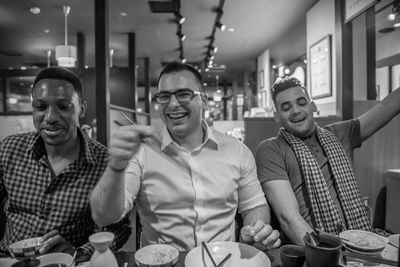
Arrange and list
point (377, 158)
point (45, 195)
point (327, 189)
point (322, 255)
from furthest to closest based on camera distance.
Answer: point (377, 158), point (327, 189), point (45, 195), point (322, 255)

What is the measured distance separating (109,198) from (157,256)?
329 mm

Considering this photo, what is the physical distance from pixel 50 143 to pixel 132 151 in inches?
31.5

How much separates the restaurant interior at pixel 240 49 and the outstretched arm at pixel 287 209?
822 mm

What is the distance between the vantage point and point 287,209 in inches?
68.4

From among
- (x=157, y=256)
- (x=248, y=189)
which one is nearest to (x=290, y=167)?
(x=248, y=189)

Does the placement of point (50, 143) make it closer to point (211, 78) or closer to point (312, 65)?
point (312, 65)

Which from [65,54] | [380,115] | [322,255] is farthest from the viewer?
[65,54]

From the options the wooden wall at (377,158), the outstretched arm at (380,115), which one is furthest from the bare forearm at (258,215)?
the wooden wall at (377,158)

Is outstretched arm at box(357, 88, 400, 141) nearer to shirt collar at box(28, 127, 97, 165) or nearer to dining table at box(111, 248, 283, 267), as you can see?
dining table at box(111, 248, 283, 267)

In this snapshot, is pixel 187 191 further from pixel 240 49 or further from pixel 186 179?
pixel 240 49

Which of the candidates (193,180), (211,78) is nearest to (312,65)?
(193,180)

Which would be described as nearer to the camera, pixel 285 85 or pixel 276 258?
pixel 276 258

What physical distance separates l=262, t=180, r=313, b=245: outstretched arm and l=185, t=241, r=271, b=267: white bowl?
1.83 ft

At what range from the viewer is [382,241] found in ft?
4.12
